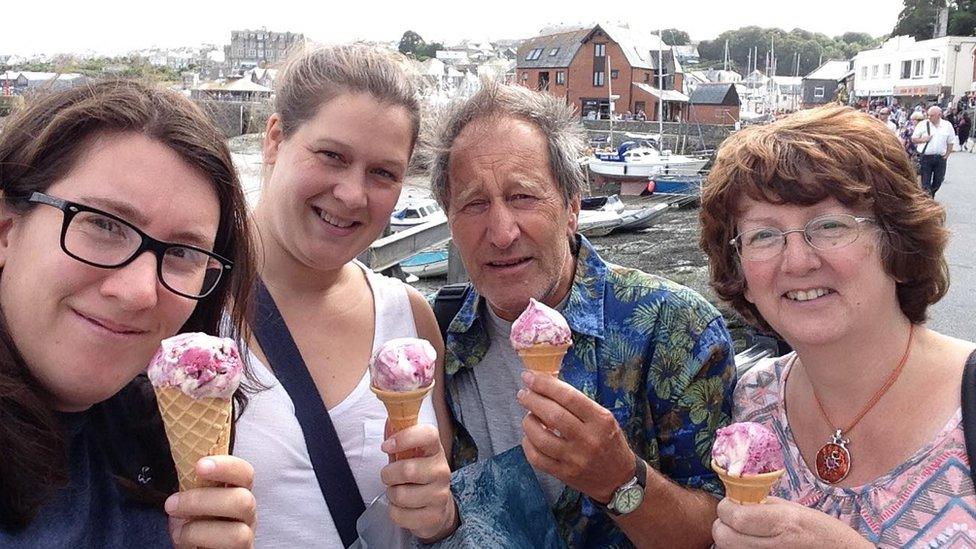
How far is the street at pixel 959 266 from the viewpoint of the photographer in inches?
273

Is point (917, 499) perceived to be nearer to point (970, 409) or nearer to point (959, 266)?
point (970, 409)

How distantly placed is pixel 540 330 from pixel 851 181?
1.19 metres

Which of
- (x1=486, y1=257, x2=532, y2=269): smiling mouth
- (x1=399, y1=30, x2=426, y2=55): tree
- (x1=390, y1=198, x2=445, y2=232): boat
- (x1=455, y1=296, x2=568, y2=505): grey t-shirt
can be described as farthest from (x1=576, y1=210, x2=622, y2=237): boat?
(x1=399, y1=30, x2=426, y2=55): tree

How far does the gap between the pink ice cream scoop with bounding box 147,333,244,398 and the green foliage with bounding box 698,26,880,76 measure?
5664 inches

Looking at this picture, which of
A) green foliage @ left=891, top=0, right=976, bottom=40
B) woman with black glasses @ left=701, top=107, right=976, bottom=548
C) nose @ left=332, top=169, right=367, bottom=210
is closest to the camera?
woman with black glasses @ left=701, top=107, right=976, bottom=548

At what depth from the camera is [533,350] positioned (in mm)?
2514

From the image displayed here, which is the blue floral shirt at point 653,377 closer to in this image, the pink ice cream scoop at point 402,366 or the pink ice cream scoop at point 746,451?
the pink ice cream scoop at point 746,451

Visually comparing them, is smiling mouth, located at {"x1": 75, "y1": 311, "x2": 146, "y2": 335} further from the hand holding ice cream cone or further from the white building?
the white building

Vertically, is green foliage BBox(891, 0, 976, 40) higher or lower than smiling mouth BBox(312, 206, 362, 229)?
higher

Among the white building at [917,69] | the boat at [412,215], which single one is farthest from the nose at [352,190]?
the white building at [917,69]

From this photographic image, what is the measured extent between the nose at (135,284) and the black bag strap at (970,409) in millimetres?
2445

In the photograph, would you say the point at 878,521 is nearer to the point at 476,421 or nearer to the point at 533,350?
the point at 533,350

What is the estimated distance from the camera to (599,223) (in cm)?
3166

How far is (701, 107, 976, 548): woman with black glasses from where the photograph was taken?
90.0 inches
